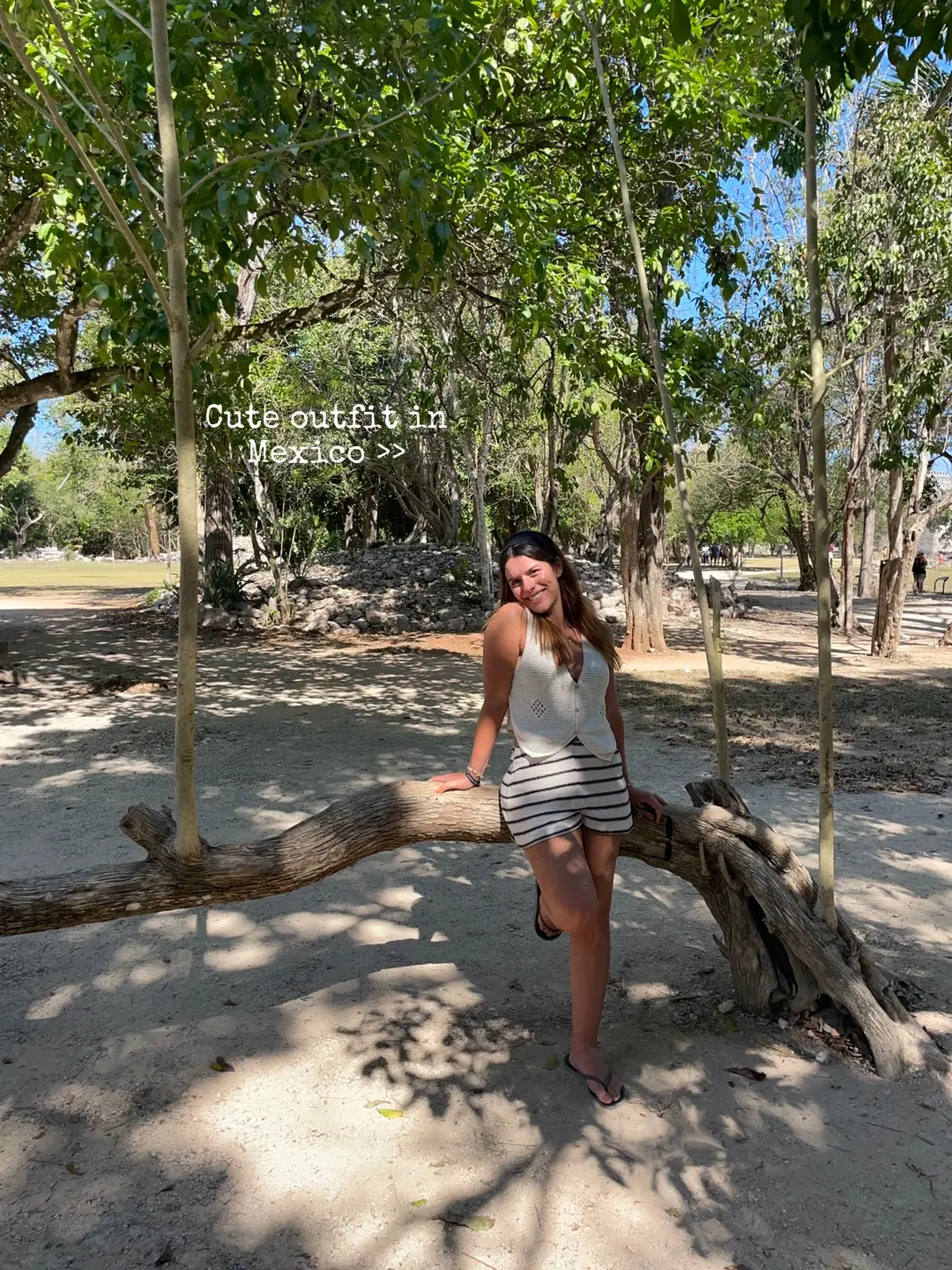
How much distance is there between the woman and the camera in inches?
99.0

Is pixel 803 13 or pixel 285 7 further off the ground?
pixel 285 7

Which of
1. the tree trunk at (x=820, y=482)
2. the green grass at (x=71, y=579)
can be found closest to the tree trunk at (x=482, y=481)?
the tree trunk at (x=820, y=482)

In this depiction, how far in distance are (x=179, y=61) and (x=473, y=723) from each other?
19.7 feet

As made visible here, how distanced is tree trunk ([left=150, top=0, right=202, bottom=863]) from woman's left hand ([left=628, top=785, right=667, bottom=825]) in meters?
1.28

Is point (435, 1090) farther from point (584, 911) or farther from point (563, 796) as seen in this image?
point (563, 796)

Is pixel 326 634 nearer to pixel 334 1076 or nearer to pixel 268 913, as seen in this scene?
pixel 268 913

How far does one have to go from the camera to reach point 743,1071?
8.96 feet

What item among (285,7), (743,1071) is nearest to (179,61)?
(285,7)

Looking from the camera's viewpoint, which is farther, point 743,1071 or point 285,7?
point 285,7

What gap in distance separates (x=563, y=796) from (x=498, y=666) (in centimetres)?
39

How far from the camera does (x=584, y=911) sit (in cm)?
249

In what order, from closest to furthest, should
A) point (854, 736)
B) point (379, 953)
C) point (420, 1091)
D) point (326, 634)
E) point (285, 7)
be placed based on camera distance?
point (420, 1091) → point (379, 953) → point (285, 7) → point (854, 736) → point (326, 634)

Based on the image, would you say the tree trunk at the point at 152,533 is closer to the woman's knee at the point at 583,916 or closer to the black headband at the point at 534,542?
the black headband at the point at 534,542

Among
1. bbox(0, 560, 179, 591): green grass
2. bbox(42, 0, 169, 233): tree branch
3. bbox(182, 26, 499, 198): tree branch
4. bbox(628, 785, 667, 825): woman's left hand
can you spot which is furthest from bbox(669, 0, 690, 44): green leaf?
bbox(0, 560, 179, 591): green grass
